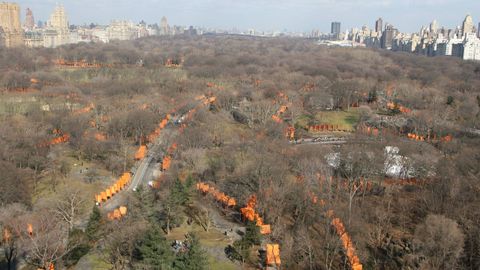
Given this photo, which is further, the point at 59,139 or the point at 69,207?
the point at 59,139

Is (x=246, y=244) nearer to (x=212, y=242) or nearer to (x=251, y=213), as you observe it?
(x=212, y=242)

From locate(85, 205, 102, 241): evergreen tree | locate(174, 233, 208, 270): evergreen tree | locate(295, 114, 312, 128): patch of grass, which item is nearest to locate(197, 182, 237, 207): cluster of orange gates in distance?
locate(85, 205, 102, 241): evergreen tree

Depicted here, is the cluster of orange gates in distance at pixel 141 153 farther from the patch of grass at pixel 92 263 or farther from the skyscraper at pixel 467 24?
the skyscraper at pixel 467 24

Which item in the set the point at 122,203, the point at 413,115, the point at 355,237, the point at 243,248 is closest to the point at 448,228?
the point at 355,237

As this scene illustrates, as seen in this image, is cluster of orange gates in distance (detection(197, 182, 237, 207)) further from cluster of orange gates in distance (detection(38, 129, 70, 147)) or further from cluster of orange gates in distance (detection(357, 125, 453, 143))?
cluster of orange gates in distance (detection(357, 125, 453, 143))

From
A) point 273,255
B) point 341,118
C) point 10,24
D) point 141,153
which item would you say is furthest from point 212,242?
point 10,24

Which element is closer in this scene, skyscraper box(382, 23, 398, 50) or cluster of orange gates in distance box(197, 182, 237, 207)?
cluster of orange gates in distance box(197, 182, 237, 207)

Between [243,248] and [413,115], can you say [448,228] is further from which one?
[413,115]
